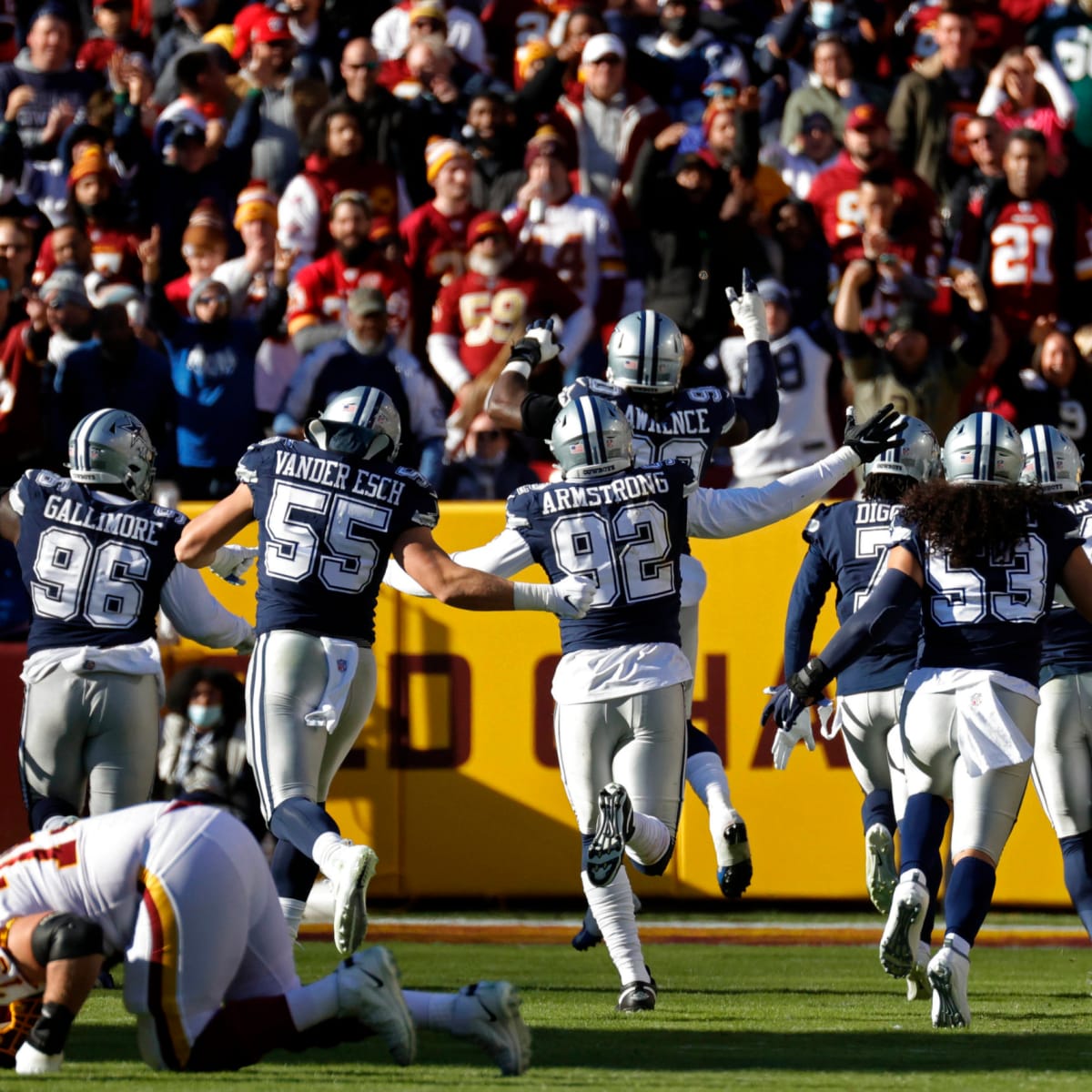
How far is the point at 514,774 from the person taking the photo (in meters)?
11.2

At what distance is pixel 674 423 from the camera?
855 centimetres

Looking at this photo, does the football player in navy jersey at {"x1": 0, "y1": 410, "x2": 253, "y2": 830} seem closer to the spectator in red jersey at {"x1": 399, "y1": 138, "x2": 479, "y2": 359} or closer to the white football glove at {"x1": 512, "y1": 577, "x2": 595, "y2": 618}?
the white football glove at {"x1": 512, "y1": 577, "x2": 595, "y2": 618}

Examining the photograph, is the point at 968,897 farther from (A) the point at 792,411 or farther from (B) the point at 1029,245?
(B) the point at 1029,245

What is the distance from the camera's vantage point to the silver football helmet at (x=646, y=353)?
27.4 feet

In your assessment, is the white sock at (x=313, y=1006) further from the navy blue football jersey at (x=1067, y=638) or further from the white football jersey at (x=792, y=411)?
the white football jersey at (x=792, y=411)

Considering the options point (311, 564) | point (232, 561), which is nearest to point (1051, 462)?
point (311, 564)

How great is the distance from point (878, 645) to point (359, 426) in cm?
221

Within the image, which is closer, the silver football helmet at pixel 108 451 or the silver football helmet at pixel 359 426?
the silver football helmet at pixel 359 426

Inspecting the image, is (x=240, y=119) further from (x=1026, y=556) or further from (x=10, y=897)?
(x=10, y=897)

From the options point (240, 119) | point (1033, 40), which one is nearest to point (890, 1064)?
point (240, 119)

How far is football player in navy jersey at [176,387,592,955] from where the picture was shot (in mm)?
7496

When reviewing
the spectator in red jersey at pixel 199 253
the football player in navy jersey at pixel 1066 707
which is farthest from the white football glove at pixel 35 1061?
the spectator in red jersey at pixel 199 253

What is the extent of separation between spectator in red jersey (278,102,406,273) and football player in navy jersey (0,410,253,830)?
544 centimetres

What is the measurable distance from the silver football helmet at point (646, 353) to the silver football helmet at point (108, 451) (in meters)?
1.86
